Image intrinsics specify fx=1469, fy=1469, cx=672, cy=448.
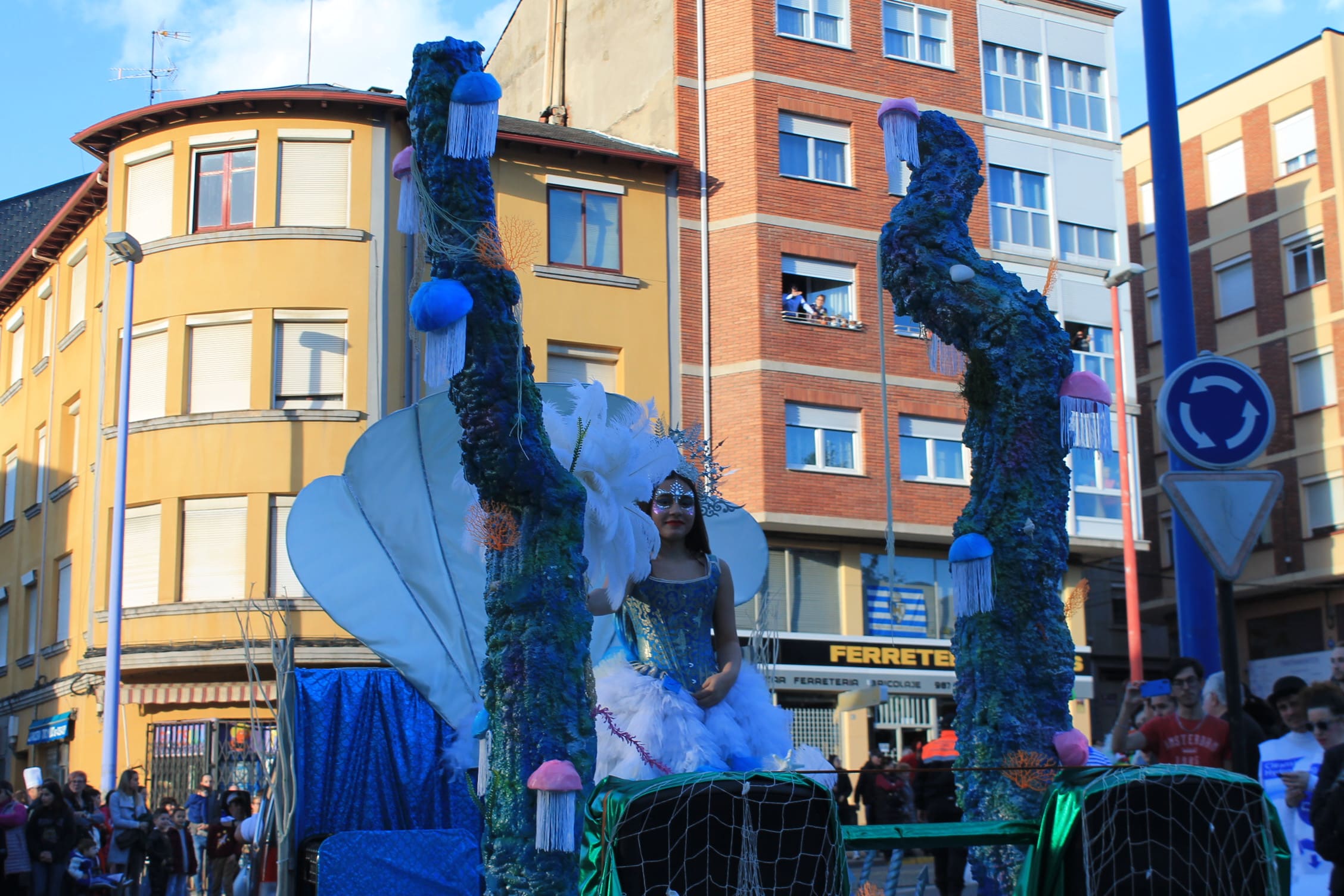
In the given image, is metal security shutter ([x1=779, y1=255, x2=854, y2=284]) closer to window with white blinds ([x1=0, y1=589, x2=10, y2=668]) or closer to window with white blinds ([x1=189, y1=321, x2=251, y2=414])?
window with white blinds ([x1=189, y1=321, x2=251, y2=414])

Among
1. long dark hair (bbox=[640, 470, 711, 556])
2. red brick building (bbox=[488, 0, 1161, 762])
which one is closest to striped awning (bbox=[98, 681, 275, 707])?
red brick building (bbox=[488, 0, 1161, 762])

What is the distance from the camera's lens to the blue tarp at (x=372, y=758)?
7.95 metres

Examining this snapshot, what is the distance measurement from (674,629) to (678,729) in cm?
55

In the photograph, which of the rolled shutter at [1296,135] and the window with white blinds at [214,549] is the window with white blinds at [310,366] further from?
the rolled shutter at [1296,135]

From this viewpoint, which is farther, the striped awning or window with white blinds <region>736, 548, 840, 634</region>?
window with white blinds <region>736, 548, 840, 634</region>

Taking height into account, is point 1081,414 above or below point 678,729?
above

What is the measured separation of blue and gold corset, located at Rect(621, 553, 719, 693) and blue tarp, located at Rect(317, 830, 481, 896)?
1.63m

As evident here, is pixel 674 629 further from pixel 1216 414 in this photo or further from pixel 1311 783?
pixel 1311 783

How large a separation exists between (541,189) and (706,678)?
64.0 ft

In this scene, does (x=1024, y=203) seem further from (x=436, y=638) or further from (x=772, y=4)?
(x=436, y=638)

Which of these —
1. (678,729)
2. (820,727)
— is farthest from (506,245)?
(820,727)

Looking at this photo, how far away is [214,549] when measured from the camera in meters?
22.7

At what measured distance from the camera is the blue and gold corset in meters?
5.93

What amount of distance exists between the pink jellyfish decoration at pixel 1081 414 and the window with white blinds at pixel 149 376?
19.6 m
